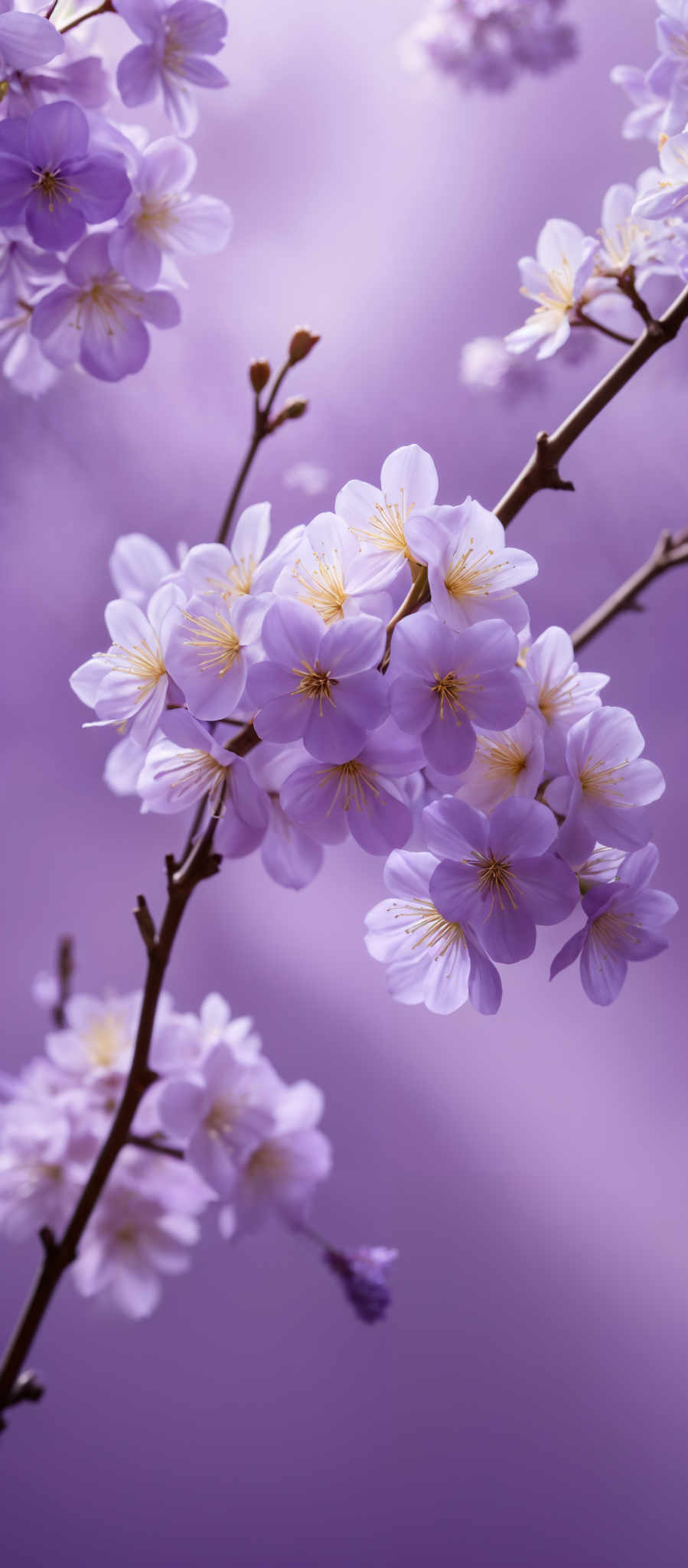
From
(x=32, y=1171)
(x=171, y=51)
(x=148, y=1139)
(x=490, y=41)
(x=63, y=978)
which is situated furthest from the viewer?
(x=490, y=41)

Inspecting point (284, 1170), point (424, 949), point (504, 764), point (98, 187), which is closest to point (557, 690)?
point (504, 764)

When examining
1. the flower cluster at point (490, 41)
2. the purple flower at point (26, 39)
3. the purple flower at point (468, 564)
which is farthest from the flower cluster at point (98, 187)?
the flower cluster at point (490, 41)

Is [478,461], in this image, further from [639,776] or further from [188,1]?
[639,776]

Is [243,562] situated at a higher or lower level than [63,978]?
higher

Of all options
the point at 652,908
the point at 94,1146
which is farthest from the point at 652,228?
the point at 94,1146

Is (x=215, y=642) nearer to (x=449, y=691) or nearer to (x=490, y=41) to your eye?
(x=449, y=691)

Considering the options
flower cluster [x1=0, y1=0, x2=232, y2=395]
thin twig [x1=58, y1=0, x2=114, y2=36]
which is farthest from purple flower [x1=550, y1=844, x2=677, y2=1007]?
thin twig [x1=58, y1=0, x2=114, y2=36]

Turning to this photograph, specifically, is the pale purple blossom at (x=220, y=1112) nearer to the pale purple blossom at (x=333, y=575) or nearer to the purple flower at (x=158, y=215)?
the pale purple blossom at (x=333, y=575)

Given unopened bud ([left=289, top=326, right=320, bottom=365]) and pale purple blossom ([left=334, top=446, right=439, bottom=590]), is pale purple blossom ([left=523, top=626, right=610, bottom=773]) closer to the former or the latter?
pale purple blossom ([left=334, top=446, right=439, bottom=590])
